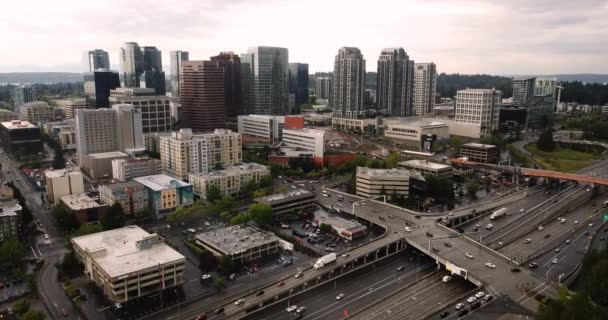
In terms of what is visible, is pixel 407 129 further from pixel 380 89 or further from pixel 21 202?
pixel 21 202

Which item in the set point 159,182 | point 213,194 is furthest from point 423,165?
point 159,182

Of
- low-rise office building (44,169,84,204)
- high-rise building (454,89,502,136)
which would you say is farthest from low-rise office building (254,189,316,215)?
high-rise building (454,89,502,136)

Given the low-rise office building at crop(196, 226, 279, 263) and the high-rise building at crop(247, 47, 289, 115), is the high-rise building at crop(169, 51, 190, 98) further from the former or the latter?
the low-rise office building at crop(196, 226, 279, 263)

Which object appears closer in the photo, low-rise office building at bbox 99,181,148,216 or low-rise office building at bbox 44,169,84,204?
low-rise office building at bbox 99,181,148,216

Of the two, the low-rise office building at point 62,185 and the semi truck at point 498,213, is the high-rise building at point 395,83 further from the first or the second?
the low-rise office building at point 62,185

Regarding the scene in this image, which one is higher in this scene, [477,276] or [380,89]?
[380,89]

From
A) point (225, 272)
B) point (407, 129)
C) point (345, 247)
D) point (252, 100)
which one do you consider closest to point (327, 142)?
point (407, 129)

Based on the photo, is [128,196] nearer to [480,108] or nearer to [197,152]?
[197,152]

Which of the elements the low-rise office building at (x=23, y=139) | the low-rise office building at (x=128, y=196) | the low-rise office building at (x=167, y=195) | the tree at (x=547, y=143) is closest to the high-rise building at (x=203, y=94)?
the low-rise office building at (x=23, y=139)
